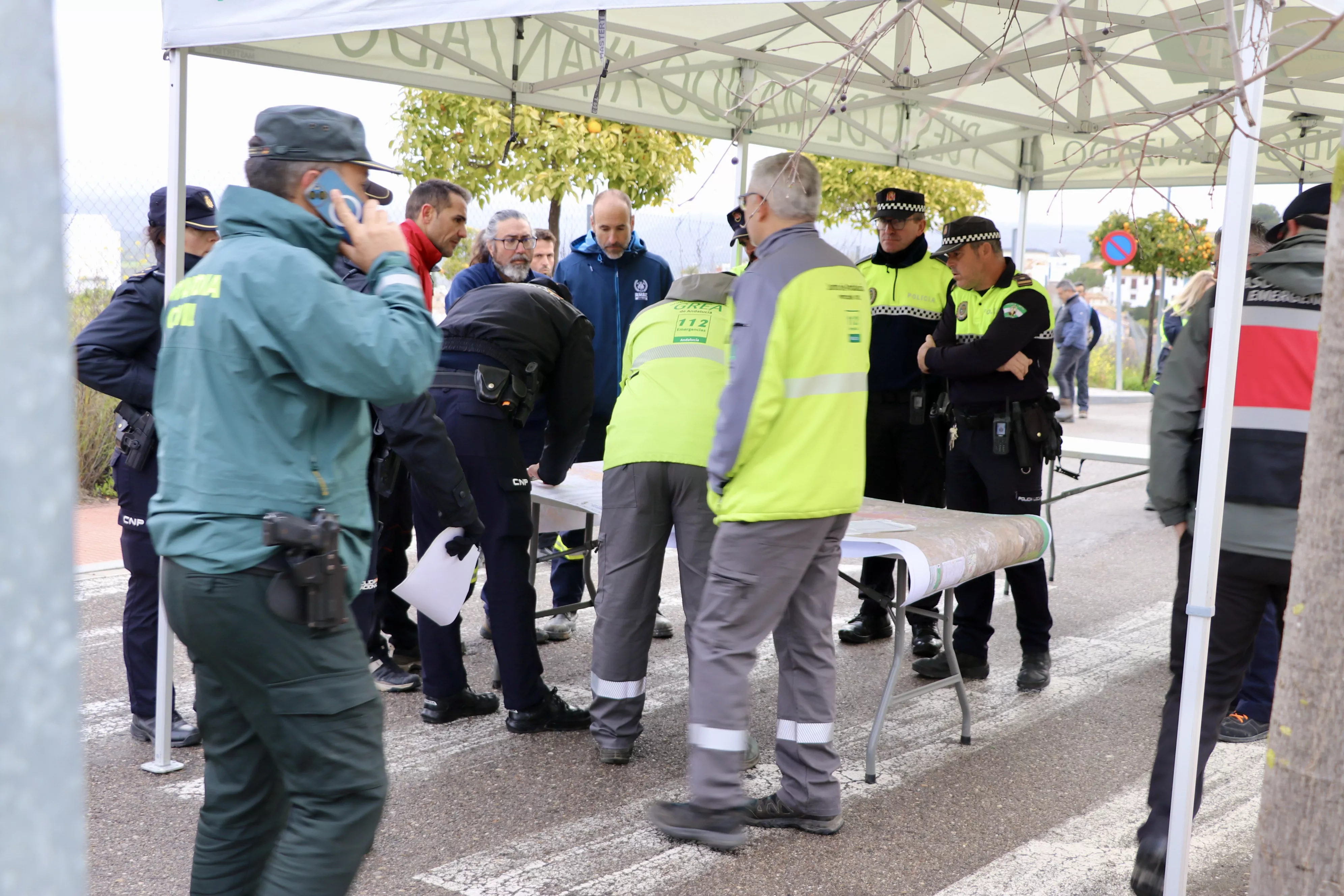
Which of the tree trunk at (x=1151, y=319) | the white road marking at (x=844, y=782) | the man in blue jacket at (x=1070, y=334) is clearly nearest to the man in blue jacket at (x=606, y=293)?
the white road marking at (x=844, y=782)

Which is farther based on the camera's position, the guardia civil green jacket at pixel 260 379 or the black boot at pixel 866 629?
the black boot at pixel 866 629

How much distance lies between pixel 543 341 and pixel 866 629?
258cm

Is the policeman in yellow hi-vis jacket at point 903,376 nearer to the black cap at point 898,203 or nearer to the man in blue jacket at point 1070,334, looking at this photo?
the black cap at point 898,203

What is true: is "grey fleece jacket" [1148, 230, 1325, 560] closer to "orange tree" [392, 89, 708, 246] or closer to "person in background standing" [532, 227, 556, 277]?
"person in background standing" [532, 227, 556, 277]

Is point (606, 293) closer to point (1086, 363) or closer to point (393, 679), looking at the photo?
point (393, 679)

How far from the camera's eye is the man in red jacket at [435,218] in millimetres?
4645

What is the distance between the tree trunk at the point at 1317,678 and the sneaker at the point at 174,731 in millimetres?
3519

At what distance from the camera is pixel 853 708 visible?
4918mm

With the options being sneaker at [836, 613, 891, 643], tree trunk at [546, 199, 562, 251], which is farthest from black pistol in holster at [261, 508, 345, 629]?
tree trunk at [546, 199, 562, 251]

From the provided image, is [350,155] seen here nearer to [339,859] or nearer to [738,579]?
[339,859]

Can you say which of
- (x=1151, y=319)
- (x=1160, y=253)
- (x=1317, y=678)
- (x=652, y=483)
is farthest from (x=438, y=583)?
(x=1151, y=319)

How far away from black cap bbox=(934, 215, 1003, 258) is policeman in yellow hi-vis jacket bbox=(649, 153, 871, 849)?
1.70 metres

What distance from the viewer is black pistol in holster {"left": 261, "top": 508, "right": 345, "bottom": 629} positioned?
2145 mm

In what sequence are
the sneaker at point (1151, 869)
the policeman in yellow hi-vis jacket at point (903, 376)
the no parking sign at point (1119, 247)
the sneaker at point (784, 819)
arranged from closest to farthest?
1. the sneaker at point (1151, 869)
2. the sneaker at point (784, 819)
3. the policeman in yellow hi-vis jacket at point (903, 376)
4. the no parking sign at point (1119, 247)
